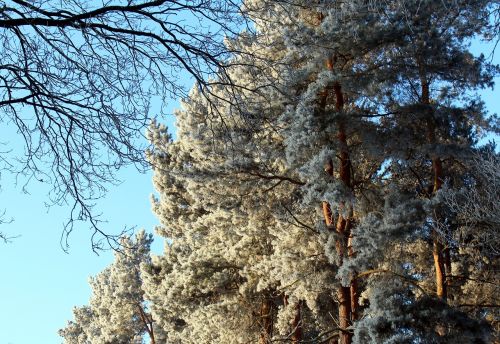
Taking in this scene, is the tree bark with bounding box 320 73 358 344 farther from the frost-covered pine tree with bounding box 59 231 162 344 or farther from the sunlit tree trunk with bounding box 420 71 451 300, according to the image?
the frost-covered pine tree with bounding box 59 231 162 344

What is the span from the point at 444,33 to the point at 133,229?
9199 millimetres

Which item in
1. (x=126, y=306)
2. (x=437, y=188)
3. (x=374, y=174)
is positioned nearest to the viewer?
(x=437, y=188)

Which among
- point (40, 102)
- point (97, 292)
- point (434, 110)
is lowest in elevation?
point (40, 102)

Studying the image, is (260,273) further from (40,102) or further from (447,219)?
(40,102)

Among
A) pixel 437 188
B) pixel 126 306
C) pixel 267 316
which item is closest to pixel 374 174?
pixel 437 188

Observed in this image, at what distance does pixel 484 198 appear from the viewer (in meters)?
12.4

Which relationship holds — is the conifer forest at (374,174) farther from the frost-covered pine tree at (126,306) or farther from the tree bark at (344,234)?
the frost-covered pine tree at (126,306)

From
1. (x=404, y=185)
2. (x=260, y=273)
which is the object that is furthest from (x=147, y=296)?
(x=404, y=185)

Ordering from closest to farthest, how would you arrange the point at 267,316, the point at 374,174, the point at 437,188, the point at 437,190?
the point at 437,190 < the point at 437,188 < the point at 374,174 < the point at 267,316

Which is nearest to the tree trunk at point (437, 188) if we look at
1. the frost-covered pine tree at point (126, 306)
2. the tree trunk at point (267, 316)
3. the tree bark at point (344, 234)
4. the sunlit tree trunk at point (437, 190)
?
the sunlit tree trunk at point (437, 190)

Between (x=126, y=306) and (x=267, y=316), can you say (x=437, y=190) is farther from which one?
(x=126, y=306)

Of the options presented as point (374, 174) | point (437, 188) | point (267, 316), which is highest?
point (374, 174)

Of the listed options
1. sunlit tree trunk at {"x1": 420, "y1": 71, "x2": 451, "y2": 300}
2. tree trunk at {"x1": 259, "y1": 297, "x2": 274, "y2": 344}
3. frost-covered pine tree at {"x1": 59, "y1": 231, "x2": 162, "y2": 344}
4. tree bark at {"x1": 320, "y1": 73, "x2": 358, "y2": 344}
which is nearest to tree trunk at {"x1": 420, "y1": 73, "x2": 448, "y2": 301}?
A: sunlit tree trunk at {"x1": 420, "y1": 71, "x2": 451, "y2": 300}

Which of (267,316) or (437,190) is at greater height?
(437,190)
